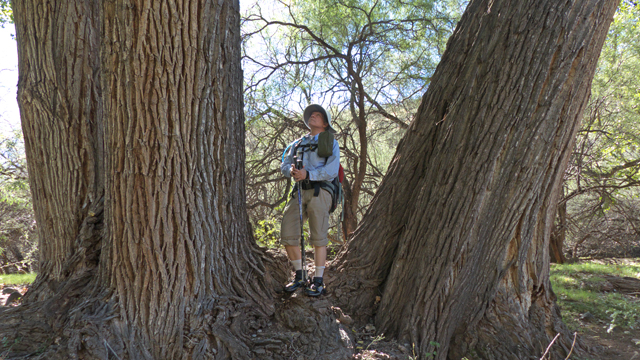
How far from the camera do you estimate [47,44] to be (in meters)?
2.96

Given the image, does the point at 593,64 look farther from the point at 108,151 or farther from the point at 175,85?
the point at 108,151

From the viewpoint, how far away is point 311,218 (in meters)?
3.30

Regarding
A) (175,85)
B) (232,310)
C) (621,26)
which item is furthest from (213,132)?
(621,26)

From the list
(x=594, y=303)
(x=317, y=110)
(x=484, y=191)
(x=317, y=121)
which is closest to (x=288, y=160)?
(x=317, y=121)

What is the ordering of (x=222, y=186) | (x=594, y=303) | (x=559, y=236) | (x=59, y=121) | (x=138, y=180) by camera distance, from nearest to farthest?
1. (x=138, y=180)
2. (x=222, y=186)
3. (x=59, y=121)
4. (x=594, y=303)
5. (x=559, y=236)

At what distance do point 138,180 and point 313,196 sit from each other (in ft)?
4.69

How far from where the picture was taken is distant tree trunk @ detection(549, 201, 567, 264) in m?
7.81

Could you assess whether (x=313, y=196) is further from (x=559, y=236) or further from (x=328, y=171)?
(x=559, y=236)

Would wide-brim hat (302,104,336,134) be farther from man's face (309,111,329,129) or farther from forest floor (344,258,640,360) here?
forest floor (344,258,640,360)

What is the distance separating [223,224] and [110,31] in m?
1.43

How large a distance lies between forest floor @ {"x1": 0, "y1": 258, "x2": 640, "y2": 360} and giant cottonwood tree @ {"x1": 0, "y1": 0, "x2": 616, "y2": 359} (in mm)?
164

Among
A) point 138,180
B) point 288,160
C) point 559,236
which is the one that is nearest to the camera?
point 138,180

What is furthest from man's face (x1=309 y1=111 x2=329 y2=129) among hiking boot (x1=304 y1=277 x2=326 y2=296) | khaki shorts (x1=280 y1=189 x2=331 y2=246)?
hiking boot (x1=304 y1=277 x2=326 y2=296)

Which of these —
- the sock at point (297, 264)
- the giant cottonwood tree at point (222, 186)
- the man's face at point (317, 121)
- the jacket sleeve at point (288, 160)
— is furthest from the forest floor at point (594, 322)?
the man's face at point (317, 121)
